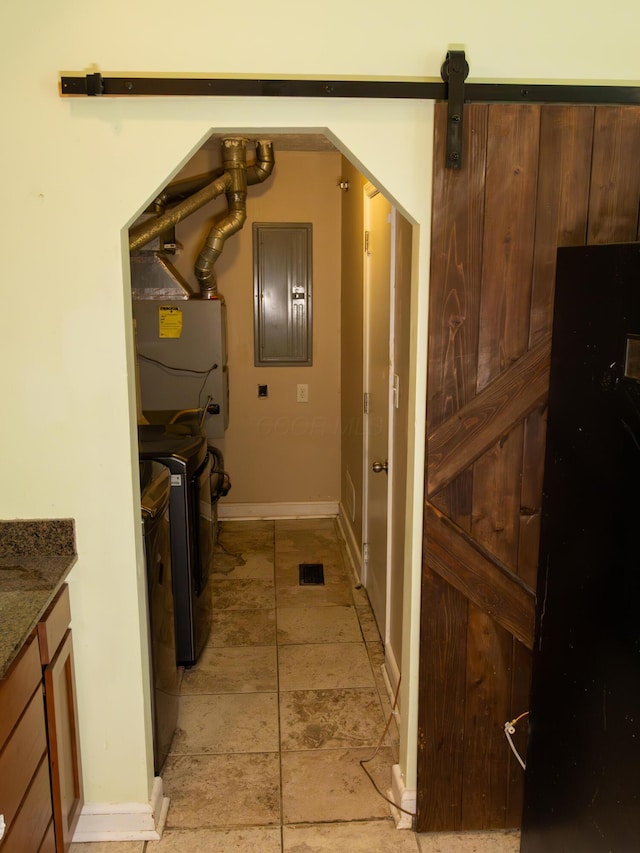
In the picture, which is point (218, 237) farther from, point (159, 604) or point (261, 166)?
point (159, 604)

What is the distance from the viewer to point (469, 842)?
2223 mm

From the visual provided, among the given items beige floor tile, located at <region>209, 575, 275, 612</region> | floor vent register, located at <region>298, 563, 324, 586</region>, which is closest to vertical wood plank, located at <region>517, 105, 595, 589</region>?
beige floor tile, located at <region>209, 575, 275, 612</region>

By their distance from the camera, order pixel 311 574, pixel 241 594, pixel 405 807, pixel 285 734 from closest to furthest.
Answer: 1. pixel 405 807
2. pixel 285 734
3. pixel 241 594
4. pixel 311 574

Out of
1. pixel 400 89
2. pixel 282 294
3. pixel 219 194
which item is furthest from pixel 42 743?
pixel 282 294

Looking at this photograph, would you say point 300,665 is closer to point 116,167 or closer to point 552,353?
point 552,353

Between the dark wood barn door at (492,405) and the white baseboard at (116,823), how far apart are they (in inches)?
33.7

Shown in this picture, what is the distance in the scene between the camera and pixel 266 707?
2.97 metres

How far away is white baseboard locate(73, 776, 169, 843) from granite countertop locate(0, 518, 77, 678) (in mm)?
785

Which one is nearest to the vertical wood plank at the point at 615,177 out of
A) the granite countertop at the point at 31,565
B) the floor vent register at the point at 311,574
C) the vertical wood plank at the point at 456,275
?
the vertical wood plank at the point at 456,275

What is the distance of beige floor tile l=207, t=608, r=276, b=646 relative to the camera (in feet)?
A: 11.5

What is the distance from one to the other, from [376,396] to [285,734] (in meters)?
1.58

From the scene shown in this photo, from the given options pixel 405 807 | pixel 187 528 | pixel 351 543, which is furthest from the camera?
pixel 351 543

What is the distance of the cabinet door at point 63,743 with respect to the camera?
1.89 meters

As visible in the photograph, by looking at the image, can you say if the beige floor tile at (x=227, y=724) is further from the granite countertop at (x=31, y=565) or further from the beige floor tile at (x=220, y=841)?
the granite countertop at (x=31, y=565)
